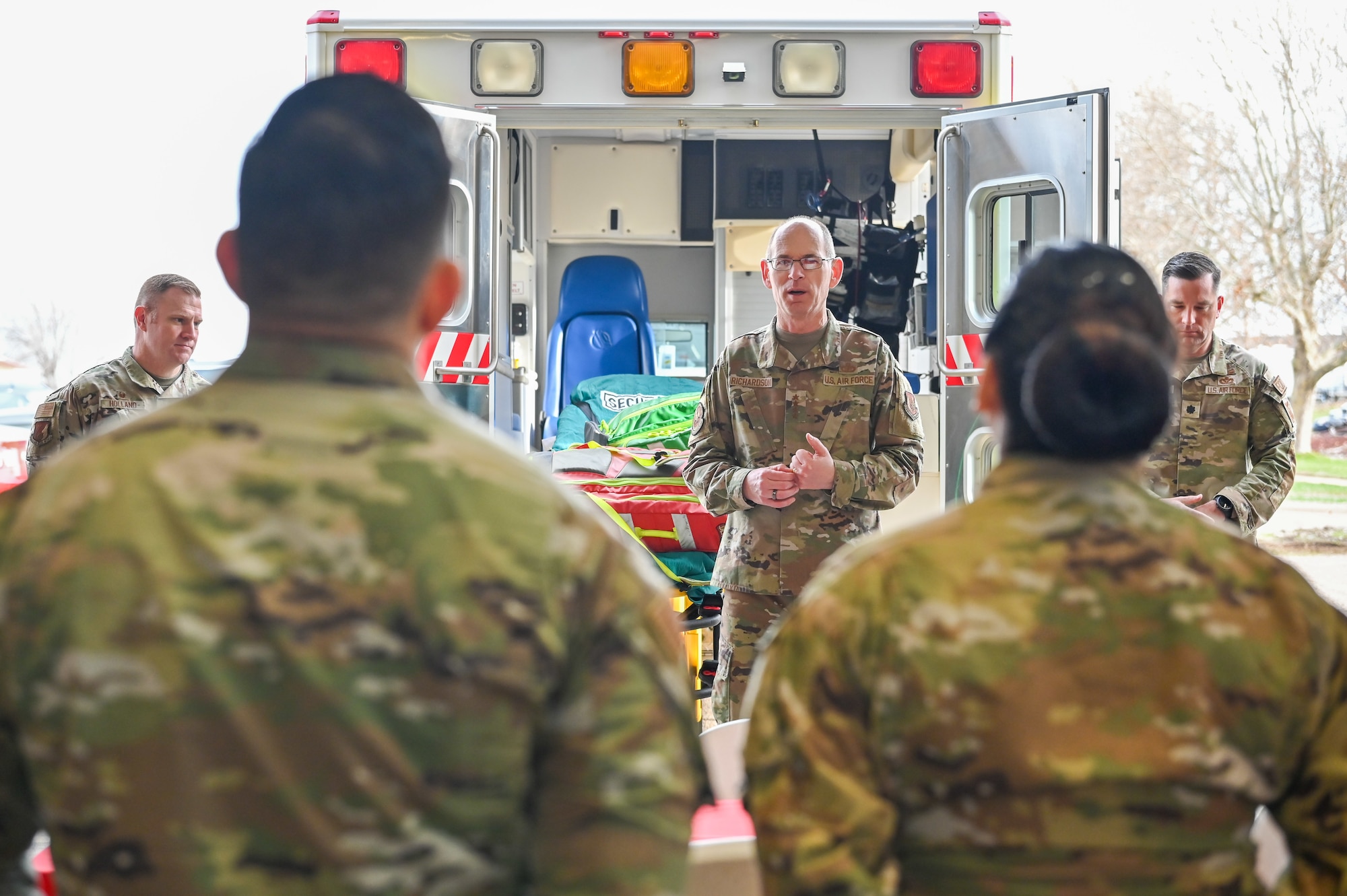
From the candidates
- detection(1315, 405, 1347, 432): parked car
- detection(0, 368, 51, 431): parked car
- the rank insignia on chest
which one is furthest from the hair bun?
detection(1315, 405, 1347, 432): parked car

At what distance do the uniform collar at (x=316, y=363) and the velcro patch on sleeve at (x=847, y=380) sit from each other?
2299 mm

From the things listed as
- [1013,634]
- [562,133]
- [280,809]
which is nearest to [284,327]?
[280,809]

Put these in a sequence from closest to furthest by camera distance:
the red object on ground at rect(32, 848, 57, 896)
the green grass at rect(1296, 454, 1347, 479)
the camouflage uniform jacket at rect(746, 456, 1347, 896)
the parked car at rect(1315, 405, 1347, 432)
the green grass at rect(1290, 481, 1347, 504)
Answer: the camouflage uniform jacket at rect(746, 456, 1347, 896), the red object on ground at rect(32, 848, 57, 896), the green grass at rect(1290, 481, 1347, 504), the green grass at rect(1296, 454, 1347, 479), the parked car at rect(1315, 405, 1347, 432)

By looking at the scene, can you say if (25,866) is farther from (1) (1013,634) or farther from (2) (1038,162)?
(2) (1038,162)

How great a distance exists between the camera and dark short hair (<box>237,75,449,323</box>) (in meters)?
0.96

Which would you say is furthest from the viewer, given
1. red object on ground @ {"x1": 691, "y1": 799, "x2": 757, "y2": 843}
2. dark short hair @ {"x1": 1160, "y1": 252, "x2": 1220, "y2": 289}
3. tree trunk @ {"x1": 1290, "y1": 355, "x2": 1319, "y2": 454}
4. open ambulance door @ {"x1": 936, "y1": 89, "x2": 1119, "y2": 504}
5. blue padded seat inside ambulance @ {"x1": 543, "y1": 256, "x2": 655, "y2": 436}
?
tree trunk @ {"x1": 1290, "y1": 355, "x2": 1319, "y2": 454}

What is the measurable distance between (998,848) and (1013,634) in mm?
168

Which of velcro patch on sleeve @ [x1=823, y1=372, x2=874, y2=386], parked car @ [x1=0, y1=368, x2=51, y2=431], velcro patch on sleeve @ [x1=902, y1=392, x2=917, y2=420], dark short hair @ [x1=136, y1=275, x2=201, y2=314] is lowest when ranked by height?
parked car @ [x1=0, y1=368, x2=51, y2=431]

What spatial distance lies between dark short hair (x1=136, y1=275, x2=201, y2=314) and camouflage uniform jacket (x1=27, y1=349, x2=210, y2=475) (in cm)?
15

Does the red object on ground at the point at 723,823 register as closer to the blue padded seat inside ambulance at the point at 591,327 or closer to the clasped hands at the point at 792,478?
the clasped hands at the point at 792,478

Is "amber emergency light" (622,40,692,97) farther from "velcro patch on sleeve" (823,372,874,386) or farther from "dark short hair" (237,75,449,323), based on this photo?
"dark short hair" (237,75,449,323)

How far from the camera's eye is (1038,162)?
3.68 meters

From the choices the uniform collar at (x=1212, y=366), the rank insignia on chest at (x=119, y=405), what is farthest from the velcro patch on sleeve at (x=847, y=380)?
the rank insignia on chest at (x=119, y=405)

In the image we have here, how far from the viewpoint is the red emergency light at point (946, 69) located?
381cm
